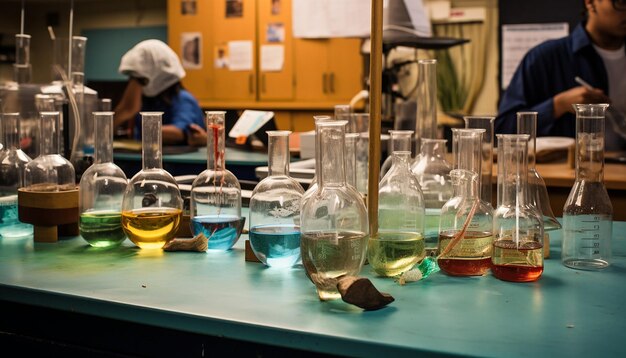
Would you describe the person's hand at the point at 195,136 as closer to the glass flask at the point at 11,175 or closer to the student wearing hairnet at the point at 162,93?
the student wearing hairnet at the point at 162,93

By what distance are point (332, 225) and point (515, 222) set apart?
346 millimetres

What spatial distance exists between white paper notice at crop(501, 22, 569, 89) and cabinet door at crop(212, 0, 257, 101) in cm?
228

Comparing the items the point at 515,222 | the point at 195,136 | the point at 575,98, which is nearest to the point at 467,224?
the point at 515,222

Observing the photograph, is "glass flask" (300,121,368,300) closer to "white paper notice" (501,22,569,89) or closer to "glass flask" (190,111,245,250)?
"glass flask" (190,111,245,250)

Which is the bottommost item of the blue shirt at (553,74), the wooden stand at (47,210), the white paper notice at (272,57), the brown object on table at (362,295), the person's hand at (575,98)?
the brown object on table at (362,295)

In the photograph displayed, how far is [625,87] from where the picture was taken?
387 cm

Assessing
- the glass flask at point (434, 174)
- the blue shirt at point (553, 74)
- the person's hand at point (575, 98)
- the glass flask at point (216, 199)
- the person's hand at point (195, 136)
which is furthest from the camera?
the person's hand at point (195, 136)

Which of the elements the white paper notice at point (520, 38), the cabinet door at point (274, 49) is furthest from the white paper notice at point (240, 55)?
the white paper notice at point (520, 38)

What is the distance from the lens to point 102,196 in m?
1.61

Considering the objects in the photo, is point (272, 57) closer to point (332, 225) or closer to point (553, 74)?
point (553, 74)

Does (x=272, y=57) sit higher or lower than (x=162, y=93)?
higher

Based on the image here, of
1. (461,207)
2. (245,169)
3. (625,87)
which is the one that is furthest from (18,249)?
(625,87)

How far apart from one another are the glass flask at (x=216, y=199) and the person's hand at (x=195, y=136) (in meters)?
2.95

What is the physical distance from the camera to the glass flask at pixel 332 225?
1.19 meters
